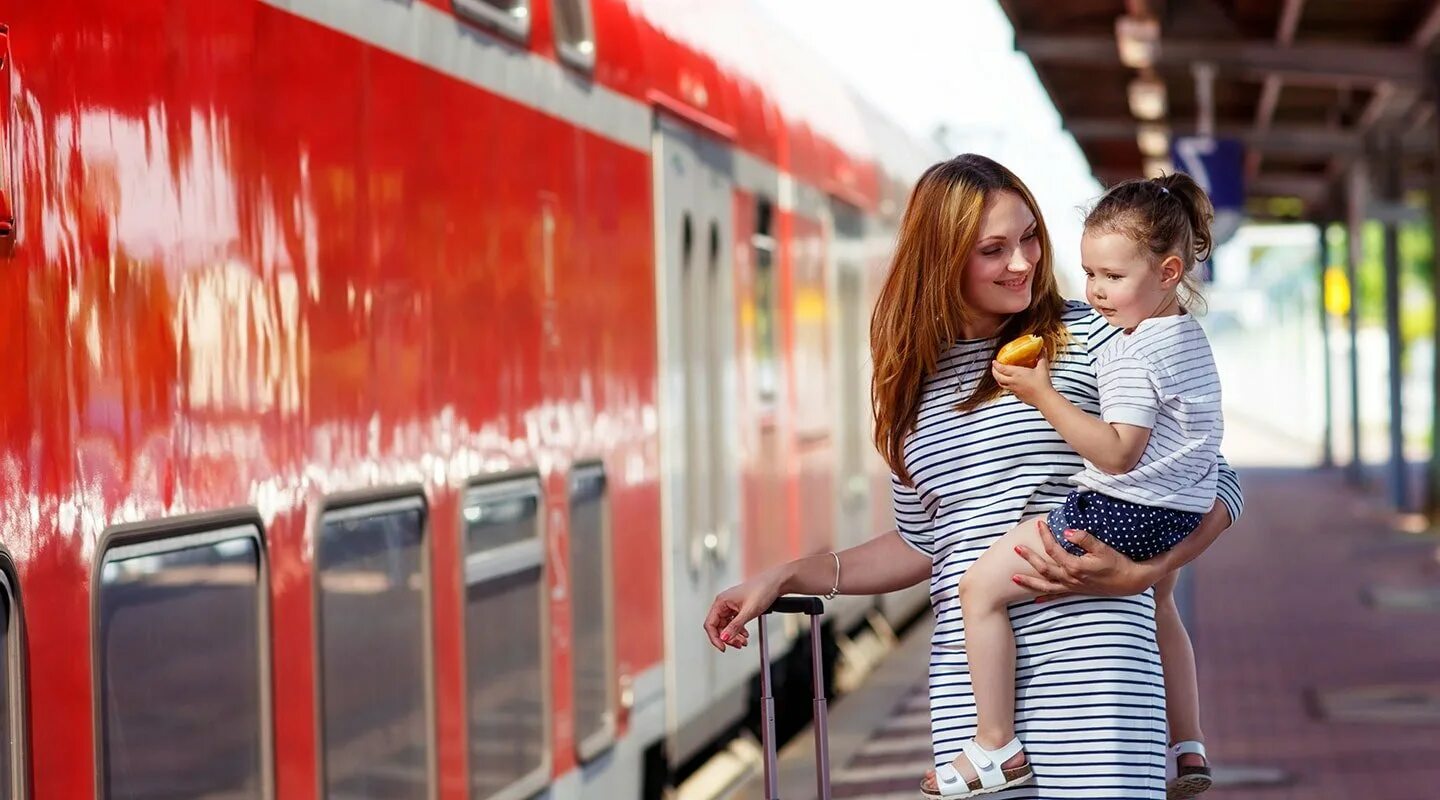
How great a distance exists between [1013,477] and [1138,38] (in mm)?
13970

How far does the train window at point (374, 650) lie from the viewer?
4191mm

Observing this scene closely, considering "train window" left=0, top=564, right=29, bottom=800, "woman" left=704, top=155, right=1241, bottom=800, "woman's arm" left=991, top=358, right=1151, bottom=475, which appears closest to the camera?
"train window" left=0, top=564, right=29, bottom=800

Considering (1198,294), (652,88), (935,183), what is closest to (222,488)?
(935,183)

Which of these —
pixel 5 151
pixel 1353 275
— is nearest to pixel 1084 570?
pixel 5 151

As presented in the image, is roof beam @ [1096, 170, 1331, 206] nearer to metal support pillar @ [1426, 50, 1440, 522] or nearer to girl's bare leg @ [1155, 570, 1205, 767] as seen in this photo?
metal support pillar @ [1426, 50, 1440, 522]

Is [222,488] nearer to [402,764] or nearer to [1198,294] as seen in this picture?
[402,764]

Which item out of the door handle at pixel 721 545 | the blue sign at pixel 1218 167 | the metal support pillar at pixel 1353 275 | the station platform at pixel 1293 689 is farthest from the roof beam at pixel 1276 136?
the door handle at pixel 721 545

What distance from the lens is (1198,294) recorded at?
3.43 meters

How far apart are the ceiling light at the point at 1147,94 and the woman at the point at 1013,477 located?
56.5 feet

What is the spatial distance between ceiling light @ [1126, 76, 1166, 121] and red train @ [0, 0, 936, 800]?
12.5 metres

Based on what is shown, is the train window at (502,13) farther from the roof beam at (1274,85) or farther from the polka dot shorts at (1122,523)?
the roof beam at (1274,85)

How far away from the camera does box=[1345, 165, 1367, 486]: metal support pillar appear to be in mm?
23375

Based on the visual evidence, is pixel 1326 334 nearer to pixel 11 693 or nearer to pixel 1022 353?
pixel 1022 353

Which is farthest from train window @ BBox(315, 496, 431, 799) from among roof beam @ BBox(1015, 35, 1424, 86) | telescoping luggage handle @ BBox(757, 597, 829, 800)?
roof beam @ BBox(1015, 35, 1424, 86)
